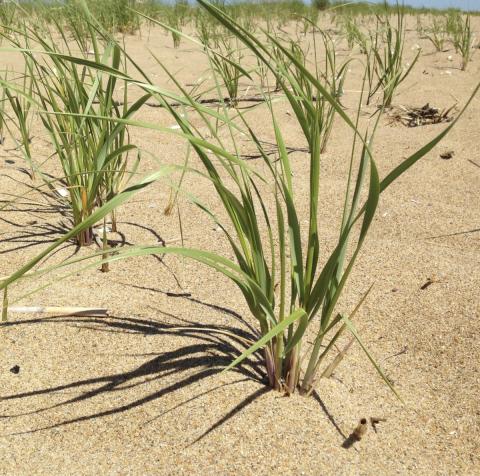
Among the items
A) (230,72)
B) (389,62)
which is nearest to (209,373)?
(389,62)

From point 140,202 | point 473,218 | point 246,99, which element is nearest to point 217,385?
point 140,202

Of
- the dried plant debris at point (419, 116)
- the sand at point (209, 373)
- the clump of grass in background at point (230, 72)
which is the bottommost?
the sand at point (209, 373)

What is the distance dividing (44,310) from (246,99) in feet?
6.66

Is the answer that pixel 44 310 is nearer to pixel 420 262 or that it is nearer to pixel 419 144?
pixel 420 262

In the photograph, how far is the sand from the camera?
81cm

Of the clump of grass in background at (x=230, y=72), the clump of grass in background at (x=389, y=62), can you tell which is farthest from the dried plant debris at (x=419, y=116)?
the clump of grass in background at (x=230, y=72)

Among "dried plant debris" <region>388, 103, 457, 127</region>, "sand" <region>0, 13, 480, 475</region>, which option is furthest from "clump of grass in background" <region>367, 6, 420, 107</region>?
"sand" <region>0, 13, 480, 475</region>

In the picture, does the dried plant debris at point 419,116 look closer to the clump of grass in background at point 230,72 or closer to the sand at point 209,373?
the clump of grass in background at point 230,72

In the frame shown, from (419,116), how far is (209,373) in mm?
1976

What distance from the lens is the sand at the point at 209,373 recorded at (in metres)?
0.81

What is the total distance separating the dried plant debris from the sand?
1.07 meters

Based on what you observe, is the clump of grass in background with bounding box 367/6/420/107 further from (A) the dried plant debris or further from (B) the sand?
(B) the sand

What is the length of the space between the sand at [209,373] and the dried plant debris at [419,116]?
1070mm

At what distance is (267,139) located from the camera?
7.68 ft
